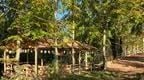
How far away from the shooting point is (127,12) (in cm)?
3850

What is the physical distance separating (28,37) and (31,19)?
367cm

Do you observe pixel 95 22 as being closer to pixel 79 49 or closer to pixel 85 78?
pixel 79 49

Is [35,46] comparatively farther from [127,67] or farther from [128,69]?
[127,67]

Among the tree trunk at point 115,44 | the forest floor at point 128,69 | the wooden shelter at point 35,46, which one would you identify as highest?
the tree trunk at point 115,44

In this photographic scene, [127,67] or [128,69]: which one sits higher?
[127,67]

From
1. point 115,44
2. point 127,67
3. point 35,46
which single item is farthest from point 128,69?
point 115,44

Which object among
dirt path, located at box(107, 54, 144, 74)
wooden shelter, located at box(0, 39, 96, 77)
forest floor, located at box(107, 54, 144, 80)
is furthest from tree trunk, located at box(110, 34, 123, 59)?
wooden shelter, located at box(0, 39, 96, 77)

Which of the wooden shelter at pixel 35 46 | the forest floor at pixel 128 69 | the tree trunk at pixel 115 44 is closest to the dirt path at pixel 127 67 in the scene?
the forest floor at pixel 128 69

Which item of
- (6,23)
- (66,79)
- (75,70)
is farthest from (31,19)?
(75,70)

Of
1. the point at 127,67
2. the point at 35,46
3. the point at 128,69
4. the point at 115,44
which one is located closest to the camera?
the point at 35,46

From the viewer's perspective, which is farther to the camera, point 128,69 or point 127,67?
point 127,67

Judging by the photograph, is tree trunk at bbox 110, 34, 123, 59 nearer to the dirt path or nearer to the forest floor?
the dirt path

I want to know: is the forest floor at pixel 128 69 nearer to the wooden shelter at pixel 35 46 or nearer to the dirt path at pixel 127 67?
the dirt path at pixel 127 67

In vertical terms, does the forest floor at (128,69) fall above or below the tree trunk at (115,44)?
below
